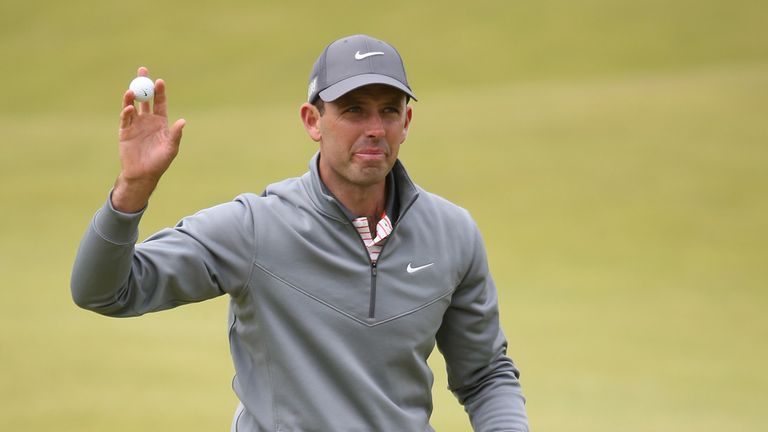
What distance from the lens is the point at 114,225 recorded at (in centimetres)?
214

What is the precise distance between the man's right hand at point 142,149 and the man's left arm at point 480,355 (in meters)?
0.74

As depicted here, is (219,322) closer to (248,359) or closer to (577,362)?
(577,362)

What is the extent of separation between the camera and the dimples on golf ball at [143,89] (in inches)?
88.6

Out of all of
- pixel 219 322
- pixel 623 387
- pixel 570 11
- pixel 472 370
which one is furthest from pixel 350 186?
pixel 570 11

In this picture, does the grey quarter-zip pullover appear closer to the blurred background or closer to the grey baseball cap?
the grey baseball cap

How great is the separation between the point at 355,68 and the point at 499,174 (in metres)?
6.21

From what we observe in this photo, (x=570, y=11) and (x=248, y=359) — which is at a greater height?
(x=570, y=11)

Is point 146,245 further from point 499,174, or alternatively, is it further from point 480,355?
point 499,174

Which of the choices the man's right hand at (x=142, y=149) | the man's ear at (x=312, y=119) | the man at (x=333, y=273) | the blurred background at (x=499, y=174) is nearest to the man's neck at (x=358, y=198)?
the man at (x=333, y=273)

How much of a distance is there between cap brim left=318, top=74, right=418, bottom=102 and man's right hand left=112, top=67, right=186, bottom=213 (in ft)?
1.16

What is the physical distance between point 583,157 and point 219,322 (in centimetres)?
300

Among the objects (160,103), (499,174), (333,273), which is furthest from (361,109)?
(499,174)

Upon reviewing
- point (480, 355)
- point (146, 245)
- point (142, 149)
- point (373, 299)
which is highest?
point (142, 149)

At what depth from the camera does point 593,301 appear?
23.9 ft
